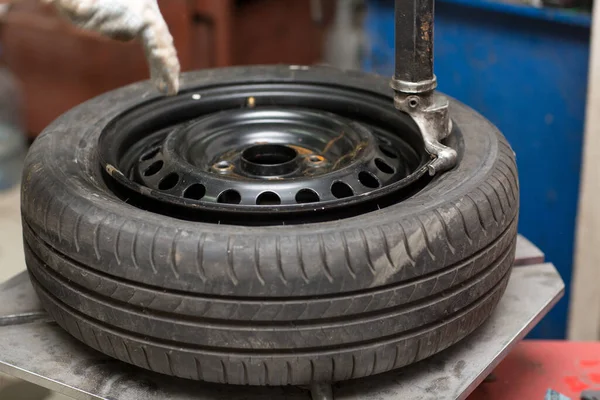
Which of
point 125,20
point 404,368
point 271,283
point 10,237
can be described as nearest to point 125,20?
point 125,20

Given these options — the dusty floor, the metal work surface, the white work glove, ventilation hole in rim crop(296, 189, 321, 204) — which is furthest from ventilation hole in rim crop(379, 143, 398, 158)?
the dusty floor

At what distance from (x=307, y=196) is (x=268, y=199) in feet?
0.22

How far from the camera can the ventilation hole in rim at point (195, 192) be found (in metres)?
1.38

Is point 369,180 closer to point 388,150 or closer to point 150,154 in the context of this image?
point 388,150

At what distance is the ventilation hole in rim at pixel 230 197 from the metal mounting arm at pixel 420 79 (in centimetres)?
31

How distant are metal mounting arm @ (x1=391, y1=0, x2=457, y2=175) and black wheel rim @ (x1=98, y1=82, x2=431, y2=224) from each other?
0.13 ft

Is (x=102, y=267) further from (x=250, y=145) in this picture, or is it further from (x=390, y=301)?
(x=250, y=145)

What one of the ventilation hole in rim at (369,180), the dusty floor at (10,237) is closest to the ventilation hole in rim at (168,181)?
the ventilation hole in rim at (369,180)

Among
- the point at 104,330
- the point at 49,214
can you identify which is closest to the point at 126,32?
the point at 49,214

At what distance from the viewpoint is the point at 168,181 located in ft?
4.73

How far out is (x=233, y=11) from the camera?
3.35 m

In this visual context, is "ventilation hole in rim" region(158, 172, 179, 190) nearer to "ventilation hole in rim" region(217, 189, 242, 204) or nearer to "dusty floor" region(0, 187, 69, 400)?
"ventilation hole in rim" region(217, 189, 242, 204)

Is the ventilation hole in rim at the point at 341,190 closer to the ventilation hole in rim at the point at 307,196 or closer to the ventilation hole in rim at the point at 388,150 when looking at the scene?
the ventilation hole in rim at the point at 307,196

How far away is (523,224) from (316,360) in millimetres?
1607
